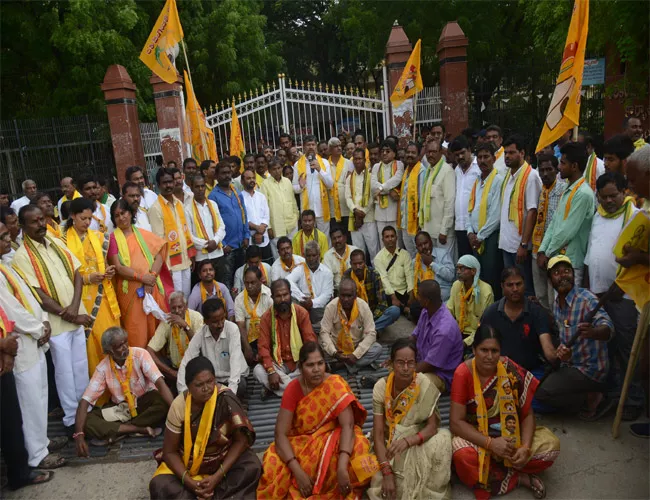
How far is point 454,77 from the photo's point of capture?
9.79 metres

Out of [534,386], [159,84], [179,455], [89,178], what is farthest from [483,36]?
[179,455]

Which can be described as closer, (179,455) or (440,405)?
(179,455)

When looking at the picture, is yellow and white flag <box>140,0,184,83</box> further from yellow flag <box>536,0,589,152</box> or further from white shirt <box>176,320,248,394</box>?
yellow flag <box>536,0,589,152</box>

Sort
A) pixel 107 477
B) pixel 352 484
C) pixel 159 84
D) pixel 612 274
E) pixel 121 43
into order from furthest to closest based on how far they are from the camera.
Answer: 1. pixel 121 43
2. pixel 159 84
3. pixel 612 274
4. pixel 107 477
5. pixel 352 484

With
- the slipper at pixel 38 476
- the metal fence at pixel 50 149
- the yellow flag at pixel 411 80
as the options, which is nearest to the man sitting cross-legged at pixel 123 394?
the slipper at pixel 38 476

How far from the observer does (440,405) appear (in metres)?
4.52

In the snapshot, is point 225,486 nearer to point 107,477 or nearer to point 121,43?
point 107,477

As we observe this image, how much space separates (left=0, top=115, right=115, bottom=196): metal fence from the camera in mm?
11234

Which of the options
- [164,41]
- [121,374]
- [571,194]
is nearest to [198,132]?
[164,41]

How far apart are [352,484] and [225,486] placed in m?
0.83

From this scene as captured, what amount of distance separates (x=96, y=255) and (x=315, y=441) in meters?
2.62

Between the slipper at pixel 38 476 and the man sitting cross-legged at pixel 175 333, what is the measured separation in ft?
4.04

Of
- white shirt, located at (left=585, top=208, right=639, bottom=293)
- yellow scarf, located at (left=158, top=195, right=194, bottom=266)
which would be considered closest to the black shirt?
white shirt, located at (left=585, top=208, right=639, bottom=293)

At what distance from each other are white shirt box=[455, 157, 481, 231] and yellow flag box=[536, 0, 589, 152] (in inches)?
39.0
